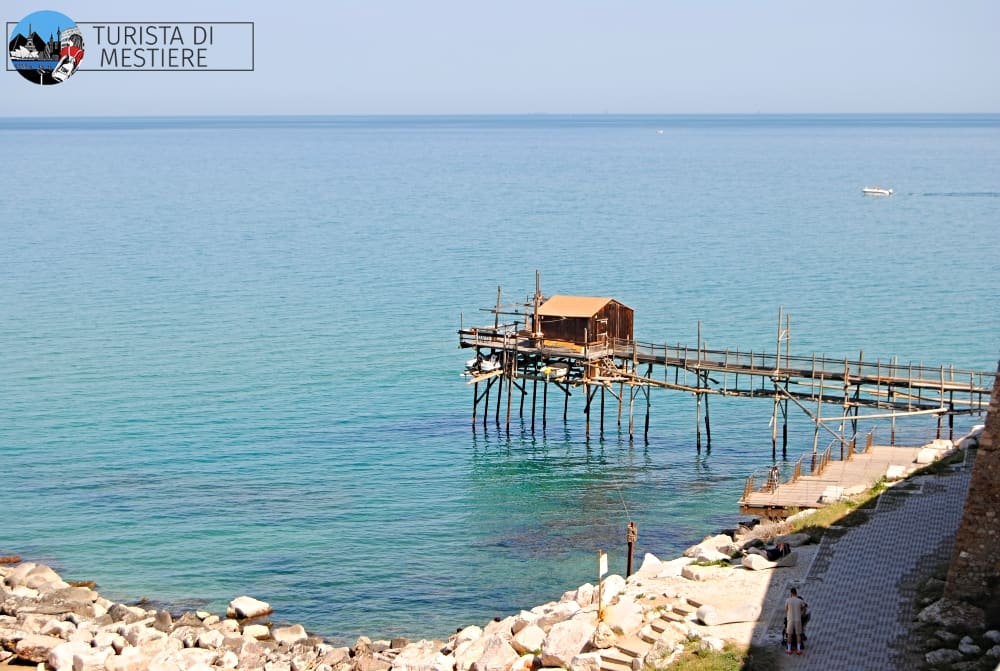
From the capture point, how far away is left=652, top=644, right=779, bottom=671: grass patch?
26562 millimetres

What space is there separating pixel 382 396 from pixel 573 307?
41.3 feet

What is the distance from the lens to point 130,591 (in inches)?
1628

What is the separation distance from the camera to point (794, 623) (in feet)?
88.2

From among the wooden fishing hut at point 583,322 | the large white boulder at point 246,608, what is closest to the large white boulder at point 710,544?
the large white boulder at point 246,608

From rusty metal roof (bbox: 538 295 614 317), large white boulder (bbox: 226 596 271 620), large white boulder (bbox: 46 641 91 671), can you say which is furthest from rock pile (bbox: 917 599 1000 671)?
rusty metal roof (bbox: 538 295 614 317)

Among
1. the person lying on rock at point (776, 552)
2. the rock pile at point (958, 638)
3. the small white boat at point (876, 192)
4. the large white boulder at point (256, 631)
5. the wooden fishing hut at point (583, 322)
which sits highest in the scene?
the small white boat at point (876, 192)

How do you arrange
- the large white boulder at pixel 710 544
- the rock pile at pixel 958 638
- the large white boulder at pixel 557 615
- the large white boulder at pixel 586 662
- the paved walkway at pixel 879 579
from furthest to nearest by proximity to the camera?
the large white boulder at pixel 710 544, the large white boulder at pixel 557 615, the large white boulder at pixel 586 662, the paved walkway at pixel 879 579, the rock pile at pixel 958 638

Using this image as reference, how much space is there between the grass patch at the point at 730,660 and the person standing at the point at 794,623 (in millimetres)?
429

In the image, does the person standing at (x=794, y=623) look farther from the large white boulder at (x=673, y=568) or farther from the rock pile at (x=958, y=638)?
the large white boulder at (x=673, y=568)

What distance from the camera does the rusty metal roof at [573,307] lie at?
55.7 m

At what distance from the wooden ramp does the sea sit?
3.12 metres

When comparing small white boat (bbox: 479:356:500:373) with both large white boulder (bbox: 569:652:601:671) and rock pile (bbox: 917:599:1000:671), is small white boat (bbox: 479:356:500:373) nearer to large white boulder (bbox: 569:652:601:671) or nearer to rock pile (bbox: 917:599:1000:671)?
large white boulder (bbox: 569:652:601:671)

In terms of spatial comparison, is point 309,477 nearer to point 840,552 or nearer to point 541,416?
point 541,416

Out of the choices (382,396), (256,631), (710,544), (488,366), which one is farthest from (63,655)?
(382,396)
